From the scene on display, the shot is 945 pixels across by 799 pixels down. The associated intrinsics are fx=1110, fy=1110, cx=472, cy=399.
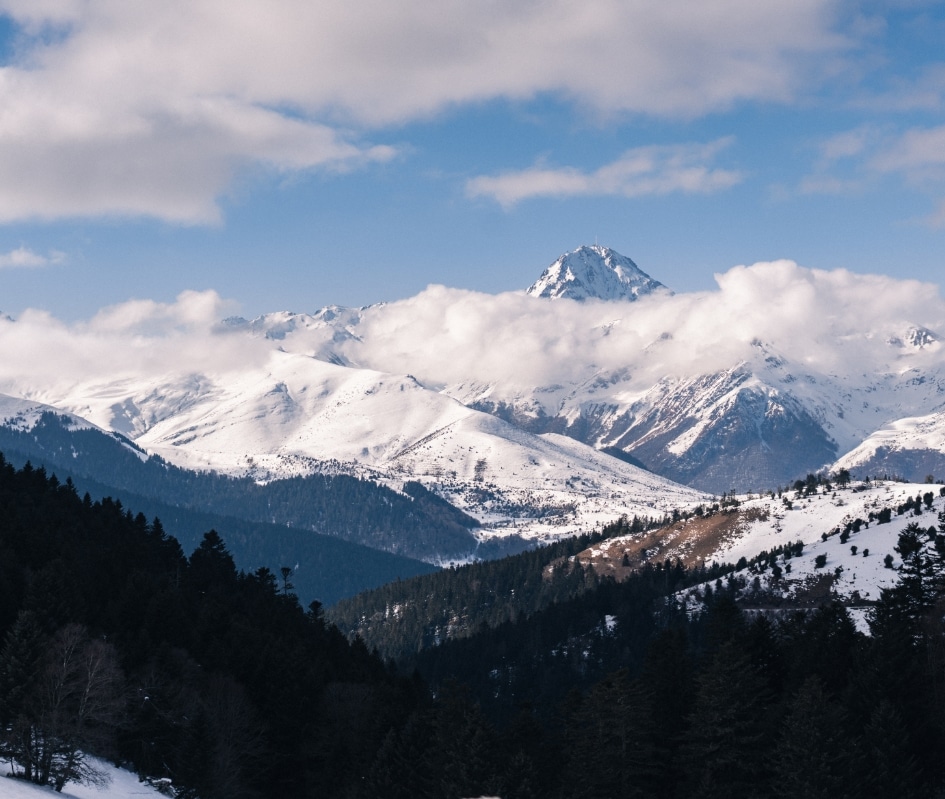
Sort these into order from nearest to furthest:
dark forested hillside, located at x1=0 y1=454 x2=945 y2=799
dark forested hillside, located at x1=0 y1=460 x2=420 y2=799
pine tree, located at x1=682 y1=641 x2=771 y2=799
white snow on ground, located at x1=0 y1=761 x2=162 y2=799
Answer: white snow on ground, located at x1=0 y1=761 x2=162 y2=799
dark forested hillside, located at x1=0 y1=454 x2=945 y2=799
dark forested hillside, located at x1=0 y1=460 x2=420 y2=799
pine tree, located at x1=682 y1=641 x2=771 y2=799

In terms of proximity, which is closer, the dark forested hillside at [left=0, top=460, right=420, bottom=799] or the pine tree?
the dark forested hillside at [left=0, top=460, right=420, bottom=799]

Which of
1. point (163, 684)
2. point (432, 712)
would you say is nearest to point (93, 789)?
point (163, 684)

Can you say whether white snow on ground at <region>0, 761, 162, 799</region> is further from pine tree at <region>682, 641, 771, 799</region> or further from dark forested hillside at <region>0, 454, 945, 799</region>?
pine tree at <region>682, 641, 771, 799</region>

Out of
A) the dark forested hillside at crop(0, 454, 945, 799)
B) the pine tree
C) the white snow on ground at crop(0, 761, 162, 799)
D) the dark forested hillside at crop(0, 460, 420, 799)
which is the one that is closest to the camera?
the white snow on ground at crop(0, 761, 162, 799)

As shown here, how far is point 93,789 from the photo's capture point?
257 ft

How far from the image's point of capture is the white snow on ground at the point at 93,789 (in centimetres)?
6662

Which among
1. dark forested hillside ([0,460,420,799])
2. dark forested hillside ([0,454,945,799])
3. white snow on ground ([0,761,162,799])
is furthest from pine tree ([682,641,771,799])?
white snow on ground ([0,761,162,799])

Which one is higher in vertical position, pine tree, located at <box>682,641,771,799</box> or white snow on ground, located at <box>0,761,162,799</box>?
pine tree, located at <box>682,641,771,799</box>

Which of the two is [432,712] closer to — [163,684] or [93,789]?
[163,684]

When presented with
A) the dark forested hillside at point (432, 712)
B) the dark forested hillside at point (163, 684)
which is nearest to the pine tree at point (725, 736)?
the dark forested hillside at point (432, 712)

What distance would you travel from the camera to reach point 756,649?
10238cm

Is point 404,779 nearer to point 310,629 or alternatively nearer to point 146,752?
point 146,752

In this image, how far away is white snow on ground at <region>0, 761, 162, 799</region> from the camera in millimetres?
66619

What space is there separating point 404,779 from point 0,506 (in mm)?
70409
